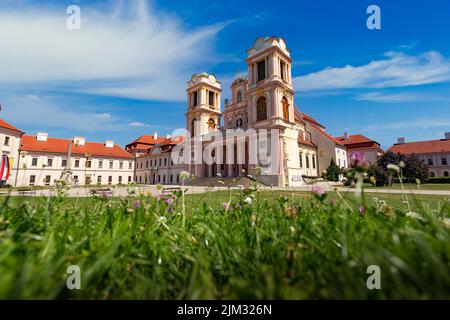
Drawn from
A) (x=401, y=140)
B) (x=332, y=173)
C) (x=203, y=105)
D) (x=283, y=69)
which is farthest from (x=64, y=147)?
(x=401, y=140)

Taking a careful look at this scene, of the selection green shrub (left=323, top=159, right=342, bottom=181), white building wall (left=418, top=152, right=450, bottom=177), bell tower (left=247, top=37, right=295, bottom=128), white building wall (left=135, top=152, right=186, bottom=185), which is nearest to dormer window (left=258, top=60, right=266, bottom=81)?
bell tower (left=247, top=37, right=295, bottom=128)

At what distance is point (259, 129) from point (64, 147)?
42.9 m

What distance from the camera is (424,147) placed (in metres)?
56.5

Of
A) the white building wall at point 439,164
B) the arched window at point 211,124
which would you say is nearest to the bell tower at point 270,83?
the arched window at point 211,124

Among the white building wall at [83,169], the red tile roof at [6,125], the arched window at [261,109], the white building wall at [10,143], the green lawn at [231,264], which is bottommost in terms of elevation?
the green lawn at [231,264]

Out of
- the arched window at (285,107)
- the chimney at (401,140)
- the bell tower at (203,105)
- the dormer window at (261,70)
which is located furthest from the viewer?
the chimney at (401,140)

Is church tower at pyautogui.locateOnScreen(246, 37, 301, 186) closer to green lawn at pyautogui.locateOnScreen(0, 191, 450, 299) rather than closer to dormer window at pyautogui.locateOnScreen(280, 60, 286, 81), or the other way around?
dormer window at pyautogui.locateOnScreen(280, 60, 286, 81)

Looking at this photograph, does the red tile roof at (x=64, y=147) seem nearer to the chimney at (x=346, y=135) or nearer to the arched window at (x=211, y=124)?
the arched window at (x=211, y=124)

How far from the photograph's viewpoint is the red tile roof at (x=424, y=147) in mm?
54188

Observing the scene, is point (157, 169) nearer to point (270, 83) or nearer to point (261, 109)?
point (261, 109)

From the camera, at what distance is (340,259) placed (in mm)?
946

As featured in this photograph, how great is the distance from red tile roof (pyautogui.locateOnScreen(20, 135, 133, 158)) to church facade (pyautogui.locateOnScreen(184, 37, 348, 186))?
21.2m

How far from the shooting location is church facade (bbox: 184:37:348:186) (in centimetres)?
2906
